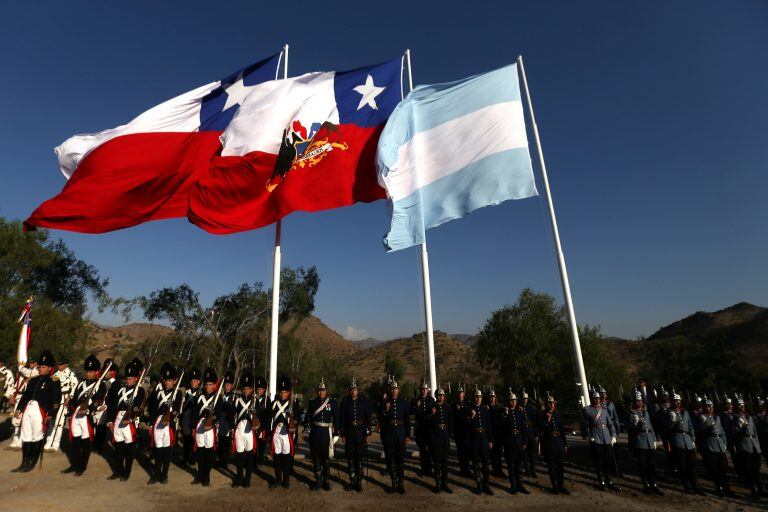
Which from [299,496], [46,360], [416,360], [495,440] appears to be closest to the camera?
[299,496]

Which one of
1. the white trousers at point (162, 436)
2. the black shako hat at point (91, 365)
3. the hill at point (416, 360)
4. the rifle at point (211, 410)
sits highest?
the hill at point (416, 360)

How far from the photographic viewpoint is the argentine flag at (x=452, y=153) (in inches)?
442

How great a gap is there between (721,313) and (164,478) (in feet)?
352

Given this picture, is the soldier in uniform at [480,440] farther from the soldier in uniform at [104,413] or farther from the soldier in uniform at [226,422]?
the soldier in uniform at [104,413]

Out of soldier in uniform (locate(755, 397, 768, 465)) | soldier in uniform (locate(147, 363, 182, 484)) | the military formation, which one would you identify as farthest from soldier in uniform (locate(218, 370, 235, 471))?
soldier in uniform (locate(755, 397, 768, 465))

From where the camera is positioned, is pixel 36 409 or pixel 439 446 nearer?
pixel 439 446

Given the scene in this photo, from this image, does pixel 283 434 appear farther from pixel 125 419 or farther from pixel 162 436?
pixel 125 419

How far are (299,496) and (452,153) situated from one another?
908cm

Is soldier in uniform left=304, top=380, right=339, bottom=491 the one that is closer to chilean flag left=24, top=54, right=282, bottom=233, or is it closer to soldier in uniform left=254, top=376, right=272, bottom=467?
soldier in uniform left=254, top=376, right=272, bottom=467

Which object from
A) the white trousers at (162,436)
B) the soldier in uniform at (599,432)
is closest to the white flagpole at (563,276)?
the soldier in uniform at (599,432)

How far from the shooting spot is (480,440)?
891 centimetres

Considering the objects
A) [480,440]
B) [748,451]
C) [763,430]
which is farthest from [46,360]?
[763,430]

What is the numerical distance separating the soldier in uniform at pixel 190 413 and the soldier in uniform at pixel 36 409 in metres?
2.83

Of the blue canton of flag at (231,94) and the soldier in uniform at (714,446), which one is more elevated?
the blue canton of flag at (231,94)
